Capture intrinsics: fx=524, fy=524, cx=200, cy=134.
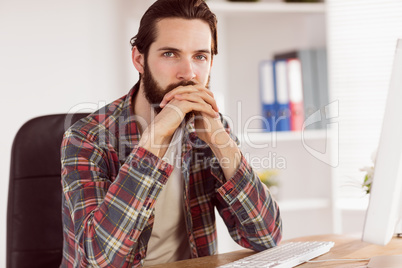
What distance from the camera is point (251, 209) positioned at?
4.83 ft

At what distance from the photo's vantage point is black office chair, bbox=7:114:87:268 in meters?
1.61

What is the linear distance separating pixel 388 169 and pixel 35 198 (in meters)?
1.09

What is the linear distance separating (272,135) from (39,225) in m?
1.53

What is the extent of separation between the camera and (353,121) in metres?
2.89

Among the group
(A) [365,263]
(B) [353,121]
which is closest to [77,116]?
(A) [365,263]

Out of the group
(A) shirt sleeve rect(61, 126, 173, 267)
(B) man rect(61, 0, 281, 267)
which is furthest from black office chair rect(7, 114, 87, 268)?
(A) shirt sleeve rect(61, 126, 173, 267)

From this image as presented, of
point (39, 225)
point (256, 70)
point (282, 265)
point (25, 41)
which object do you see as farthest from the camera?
point (256, 70)

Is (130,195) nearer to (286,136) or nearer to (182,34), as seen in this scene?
(182,34)

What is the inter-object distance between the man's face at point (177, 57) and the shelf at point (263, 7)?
1.05 meters

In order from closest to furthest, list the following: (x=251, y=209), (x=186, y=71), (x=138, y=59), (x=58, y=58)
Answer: (x=251, y=209) < (x=186, y=71) < (x=138, y=59) < (x=58, y=58)

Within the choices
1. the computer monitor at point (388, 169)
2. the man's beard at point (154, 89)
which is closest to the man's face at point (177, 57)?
the man's beard at point (154, 89)

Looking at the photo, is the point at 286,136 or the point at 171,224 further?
the point at 286,136

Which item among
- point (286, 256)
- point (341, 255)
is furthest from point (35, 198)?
point (341, 255)

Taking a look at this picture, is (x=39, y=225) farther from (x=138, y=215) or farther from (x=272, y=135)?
(x=272, y=135)
